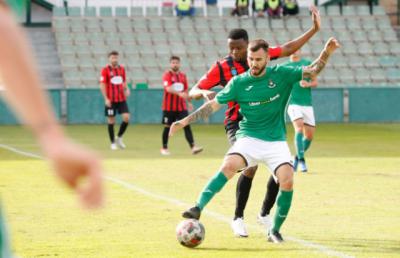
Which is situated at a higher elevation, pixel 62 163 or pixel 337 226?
pixel 62 163

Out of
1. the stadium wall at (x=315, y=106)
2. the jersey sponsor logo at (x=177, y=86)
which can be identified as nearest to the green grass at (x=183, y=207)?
the jersey sponsor logo at (x=177, y=86)

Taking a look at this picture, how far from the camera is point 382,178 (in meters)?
14.8

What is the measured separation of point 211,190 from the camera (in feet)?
26.8

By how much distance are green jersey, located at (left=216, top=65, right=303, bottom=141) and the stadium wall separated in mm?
25491

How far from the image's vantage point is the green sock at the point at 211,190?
26.8ft

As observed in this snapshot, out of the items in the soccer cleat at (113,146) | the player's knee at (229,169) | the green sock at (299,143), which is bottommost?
the soccer cleat at (113,146)

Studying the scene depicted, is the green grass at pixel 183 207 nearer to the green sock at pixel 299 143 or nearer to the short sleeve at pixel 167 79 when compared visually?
the green sock at pixel 299 143

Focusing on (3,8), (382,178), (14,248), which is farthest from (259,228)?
(3,8)

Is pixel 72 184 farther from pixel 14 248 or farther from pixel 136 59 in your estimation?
pixel 136 59

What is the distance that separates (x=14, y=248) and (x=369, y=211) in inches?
171

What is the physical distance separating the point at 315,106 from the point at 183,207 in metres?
24.3

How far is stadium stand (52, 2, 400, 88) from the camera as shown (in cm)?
3750

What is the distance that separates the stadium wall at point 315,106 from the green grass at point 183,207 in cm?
1341

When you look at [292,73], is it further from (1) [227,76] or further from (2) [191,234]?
(2) [191,234]
